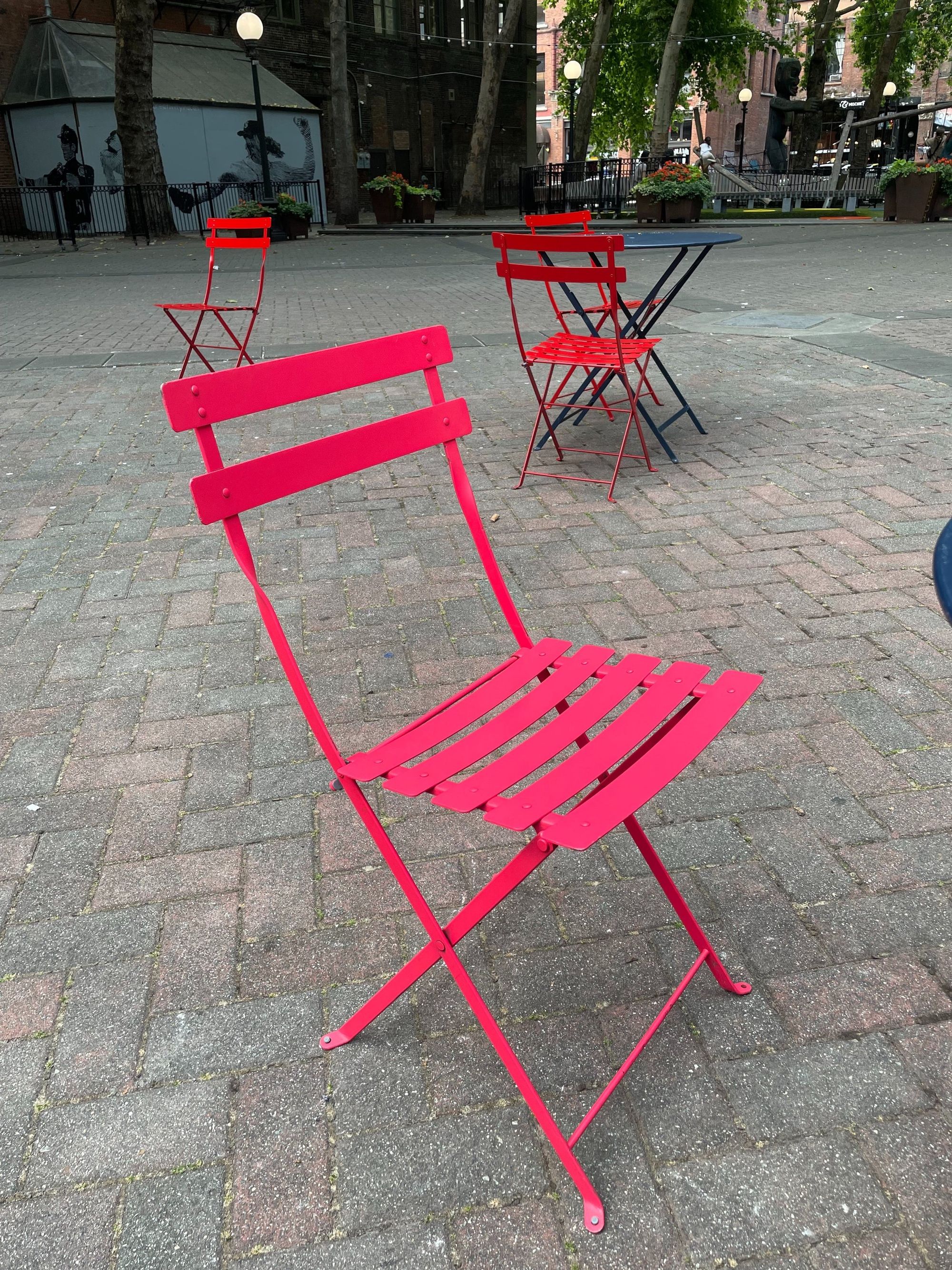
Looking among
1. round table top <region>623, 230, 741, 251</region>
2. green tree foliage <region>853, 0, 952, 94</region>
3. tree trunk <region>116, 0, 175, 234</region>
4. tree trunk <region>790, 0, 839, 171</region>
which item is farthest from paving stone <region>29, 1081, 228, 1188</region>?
green tree foliage <region>853, 0, 952, 94</region>

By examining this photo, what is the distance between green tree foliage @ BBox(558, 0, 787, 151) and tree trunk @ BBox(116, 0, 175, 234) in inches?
807

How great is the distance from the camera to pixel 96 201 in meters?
23.2

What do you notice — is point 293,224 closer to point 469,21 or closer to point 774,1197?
point 469,21

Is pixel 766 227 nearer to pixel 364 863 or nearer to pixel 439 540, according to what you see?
pixel 439 540

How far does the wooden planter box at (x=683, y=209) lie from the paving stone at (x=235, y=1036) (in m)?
22.7

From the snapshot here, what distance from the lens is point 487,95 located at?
23.8 meters

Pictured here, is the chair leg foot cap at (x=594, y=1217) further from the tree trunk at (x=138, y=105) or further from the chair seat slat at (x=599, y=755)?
the tree trunk at (x=138, y=105)

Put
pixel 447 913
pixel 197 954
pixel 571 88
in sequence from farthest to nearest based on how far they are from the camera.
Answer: pixel 571 88 < pixel 447 913 < pixel 197 954

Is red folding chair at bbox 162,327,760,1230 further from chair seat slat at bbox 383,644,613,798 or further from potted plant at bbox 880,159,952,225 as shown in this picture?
potted plant at bbox 880,159,952,225

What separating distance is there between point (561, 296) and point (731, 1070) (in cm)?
1123

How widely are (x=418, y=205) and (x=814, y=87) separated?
1866cm

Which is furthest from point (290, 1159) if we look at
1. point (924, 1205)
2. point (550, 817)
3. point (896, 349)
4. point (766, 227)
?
point (766, 227)

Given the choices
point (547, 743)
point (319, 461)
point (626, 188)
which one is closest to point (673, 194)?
point (626, 188)

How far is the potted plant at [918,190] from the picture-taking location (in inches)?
832
